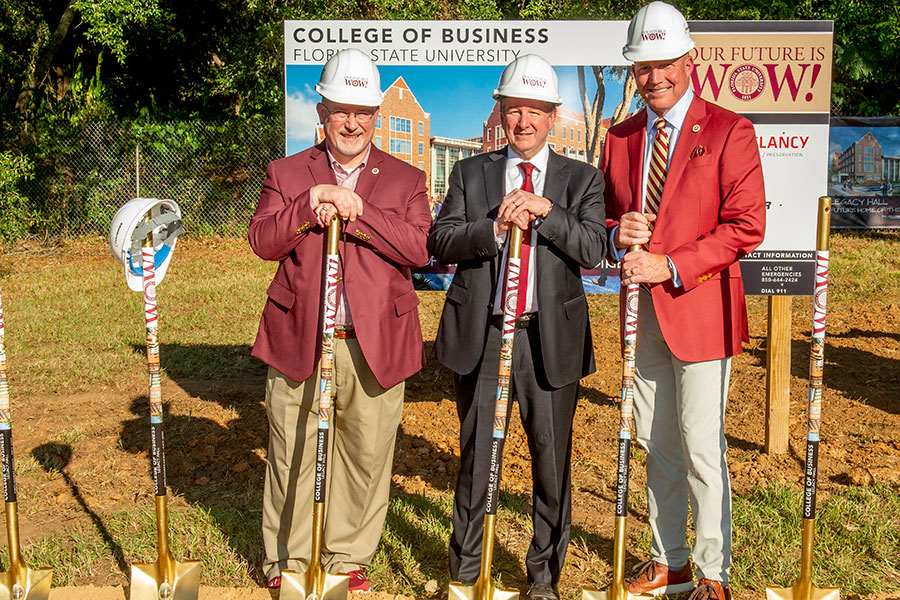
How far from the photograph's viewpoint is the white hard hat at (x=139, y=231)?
13.0ft

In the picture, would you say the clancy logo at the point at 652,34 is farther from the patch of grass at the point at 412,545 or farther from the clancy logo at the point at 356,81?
the patch of grass at the point at 412,545

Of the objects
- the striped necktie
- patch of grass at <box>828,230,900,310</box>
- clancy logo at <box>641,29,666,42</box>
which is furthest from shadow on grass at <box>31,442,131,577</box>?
patch of grass at <box>828,230,900,310</box>

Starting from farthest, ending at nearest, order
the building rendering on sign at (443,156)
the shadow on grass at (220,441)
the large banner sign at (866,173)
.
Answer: the large banner sign at (866,173)
the building rendering on sign at (443,156)
the shadow on grass at (220,441)

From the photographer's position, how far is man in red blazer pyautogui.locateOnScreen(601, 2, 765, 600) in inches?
152

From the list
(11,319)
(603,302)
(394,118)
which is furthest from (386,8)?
(394,118)

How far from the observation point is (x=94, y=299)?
40.5ft

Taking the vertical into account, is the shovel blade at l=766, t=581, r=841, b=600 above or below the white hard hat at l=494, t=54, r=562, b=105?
below

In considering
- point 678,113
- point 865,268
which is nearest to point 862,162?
point 865,268

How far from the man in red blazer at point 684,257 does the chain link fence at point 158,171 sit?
541 inches

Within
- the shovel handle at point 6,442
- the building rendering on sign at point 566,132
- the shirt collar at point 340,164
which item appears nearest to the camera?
the shovel handle at point 6,442

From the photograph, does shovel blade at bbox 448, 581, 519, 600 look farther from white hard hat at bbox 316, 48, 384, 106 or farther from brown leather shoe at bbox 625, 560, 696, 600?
white hard hat at bbox 316, 48, 384, 106

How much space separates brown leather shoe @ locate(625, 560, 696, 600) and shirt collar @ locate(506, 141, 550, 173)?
6.27 feet

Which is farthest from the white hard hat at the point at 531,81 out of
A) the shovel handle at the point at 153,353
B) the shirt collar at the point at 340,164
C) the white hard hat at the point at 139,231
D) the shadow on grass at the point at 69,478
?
the shadow on grass at the point at 69,478

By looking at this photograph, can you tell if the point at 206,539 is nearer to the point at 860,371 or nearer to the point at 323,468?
the point at 323,468
